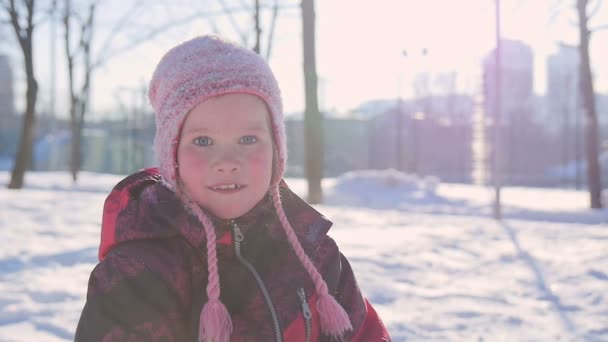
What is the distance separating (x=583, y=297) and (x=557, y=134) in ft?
172

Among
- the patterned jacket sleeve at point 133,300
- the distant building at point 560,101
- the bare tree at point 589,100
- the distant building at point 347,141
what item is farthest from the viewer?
the distant building at point 347,141

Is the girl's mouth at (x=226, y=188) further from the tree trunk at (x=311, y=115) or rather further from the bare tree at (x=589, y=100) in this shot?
the bare tree at (x=589, y=100)

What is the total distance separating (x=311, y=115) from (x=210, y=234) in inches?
343

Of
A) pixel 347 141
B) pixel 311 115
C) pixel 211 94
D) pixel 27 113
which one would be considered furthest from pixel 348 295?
pixel 347 141

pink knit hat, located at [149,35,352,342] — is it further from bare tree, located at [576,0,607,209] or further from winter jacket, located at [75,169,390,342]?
bare tree, located at [576,0,607,209]

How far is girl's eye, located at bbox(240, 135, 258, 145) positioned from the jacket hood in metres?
0.21

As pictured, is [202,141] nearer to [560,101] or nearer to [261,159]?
[261,159]

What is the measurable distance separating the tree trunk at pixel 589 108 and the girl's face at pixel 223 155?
35.6 ft

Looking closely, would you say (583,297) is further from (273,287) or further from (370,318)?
(273,287)

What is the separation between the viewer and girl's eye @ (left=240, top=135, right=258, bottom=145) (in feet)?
5.07

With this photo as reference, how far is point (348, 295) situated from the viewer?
5.91ft

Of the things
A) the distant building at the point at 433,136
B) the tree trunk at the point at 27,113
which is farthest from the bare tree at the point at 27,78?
the distant building at the point at 433,136

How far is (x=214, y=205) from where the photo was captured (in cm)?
153

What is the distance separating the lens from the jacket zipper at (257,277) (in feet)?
4.81
